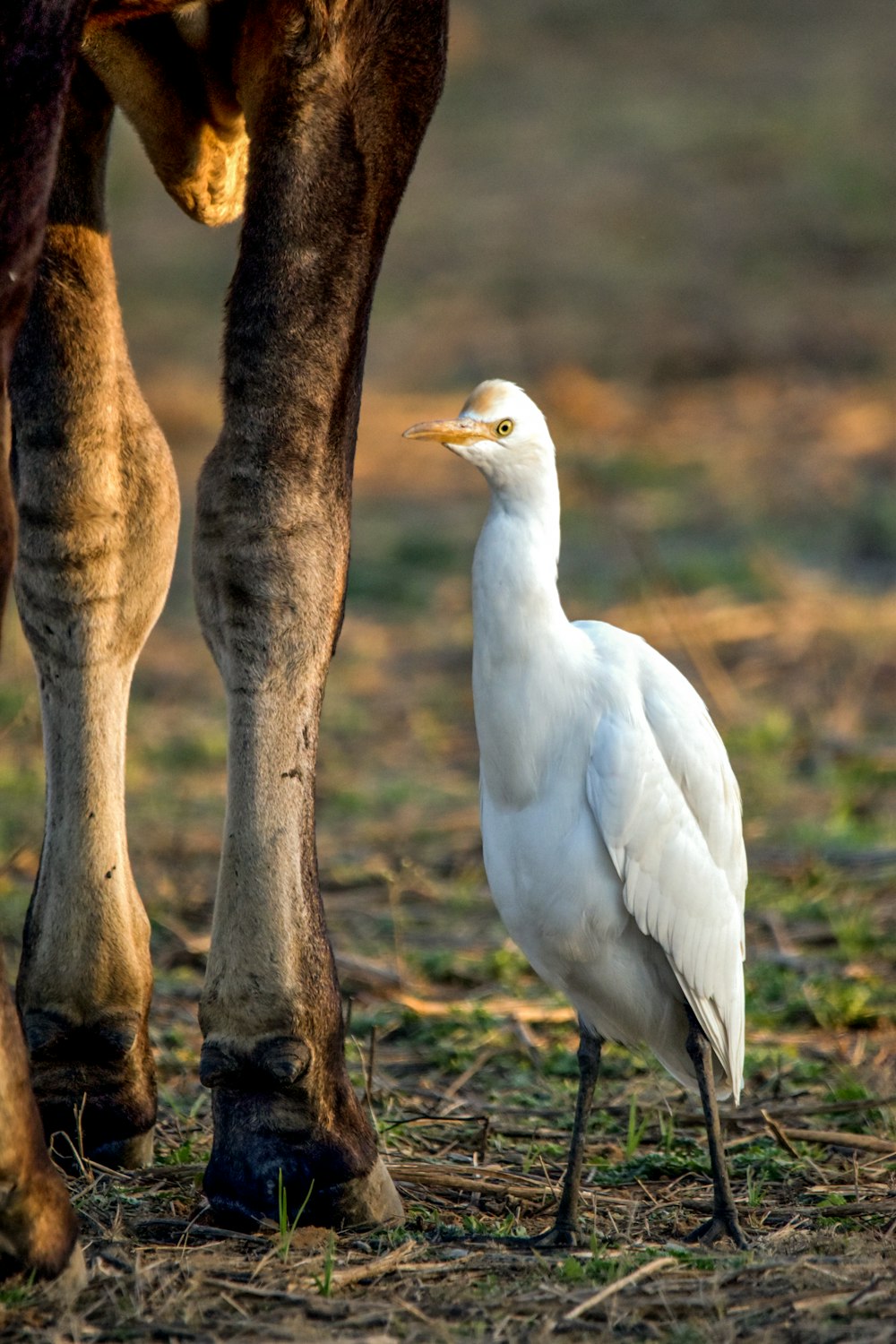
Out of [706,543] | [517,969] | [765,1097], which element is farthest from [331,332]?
[706,543]

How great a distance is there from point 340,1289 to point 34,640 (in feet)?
4.66

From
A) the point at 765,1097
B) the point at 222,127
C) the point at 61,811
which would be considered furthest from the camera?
the point at 765,1097

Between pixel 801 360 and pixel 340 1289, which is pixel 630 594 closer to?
pixel 801 360

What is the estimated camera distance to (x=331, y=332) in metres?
3.39

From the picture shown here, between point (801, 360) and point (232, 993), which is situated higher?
point (801, 360)

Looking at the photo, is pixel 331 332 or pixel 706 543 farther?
pixel 706 543

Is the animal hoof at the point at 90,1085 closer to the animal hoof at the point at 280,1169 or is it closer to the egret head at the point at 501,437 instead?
the animal hoof at the point at 280,1169

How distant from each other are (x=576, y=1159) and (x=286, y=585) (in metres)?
1.16

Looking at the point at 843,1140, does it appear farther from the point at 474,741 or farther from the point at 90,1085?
the point at 474,741

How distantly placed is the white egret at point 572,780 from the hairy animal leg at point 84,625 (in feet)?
2.28

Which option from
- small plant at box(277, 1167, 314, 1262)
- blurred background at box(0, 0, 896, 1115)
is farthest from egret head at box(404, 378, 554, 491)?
blurred background at box(0, 0, 896, 1115)

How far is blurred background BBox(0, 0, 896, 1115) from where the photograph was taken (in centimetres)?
573

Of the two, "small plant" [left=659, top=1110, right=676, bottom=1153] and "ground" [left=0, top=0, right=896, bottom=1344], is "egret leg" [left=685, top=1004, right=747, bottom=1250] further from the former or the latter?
"small plant" [left=659, top=1110, right=676, bottom=1153]

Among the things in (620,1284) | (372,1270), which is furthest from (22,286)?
(620,1284)
